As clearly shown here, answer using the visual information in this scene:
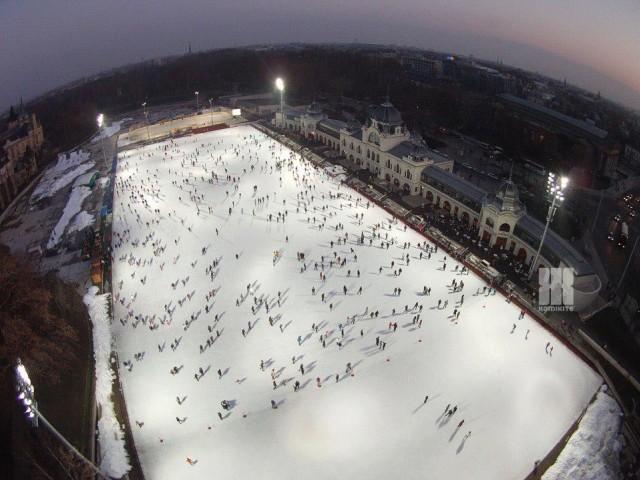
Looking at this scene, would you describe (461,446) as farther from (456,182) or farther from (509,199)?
(456,182)

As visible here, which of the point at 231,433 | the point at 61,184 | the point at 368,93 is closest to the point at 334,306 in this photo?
the point at 231,433

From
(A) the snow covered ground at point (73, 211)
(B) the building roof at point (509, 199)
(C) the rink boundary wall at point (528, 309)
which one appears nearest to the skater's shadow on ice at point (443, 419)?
(C) the rink boundary wall at point (528, 309)

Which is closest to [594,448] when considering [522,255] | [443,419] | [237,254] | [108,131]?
[443,419]

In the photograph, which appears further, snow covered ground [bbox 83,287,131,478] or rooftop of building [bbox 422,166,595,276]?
rooftop of building [bbox 422,166,595,276]

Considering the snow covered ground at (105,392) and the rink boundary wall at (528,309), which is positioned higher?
the rink boundary wall at (528,309)

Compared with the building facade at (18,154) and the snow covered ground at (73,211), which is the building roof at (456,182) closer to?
the snow covered ground at (73,211)

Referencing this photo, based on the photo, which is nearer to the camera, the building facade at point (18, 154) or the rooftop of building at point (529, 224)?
the rooftop of building at point (529, 224)

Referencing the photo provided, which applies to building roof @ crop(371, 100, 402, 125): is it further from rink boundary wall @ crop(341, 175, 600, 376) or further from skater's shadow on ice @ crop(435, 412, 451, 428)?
skater's shadow on ice @ crop(435, 412, 451, 428)

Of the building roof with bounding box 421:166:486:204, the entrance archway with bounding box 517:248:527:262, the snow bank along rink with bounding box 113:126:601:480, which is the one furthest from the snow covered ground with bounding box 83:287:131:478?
the building roof with bounding box 421:166:486:204

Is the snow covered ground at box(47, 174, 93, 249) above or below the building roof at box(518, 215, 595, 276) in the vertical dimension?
below
